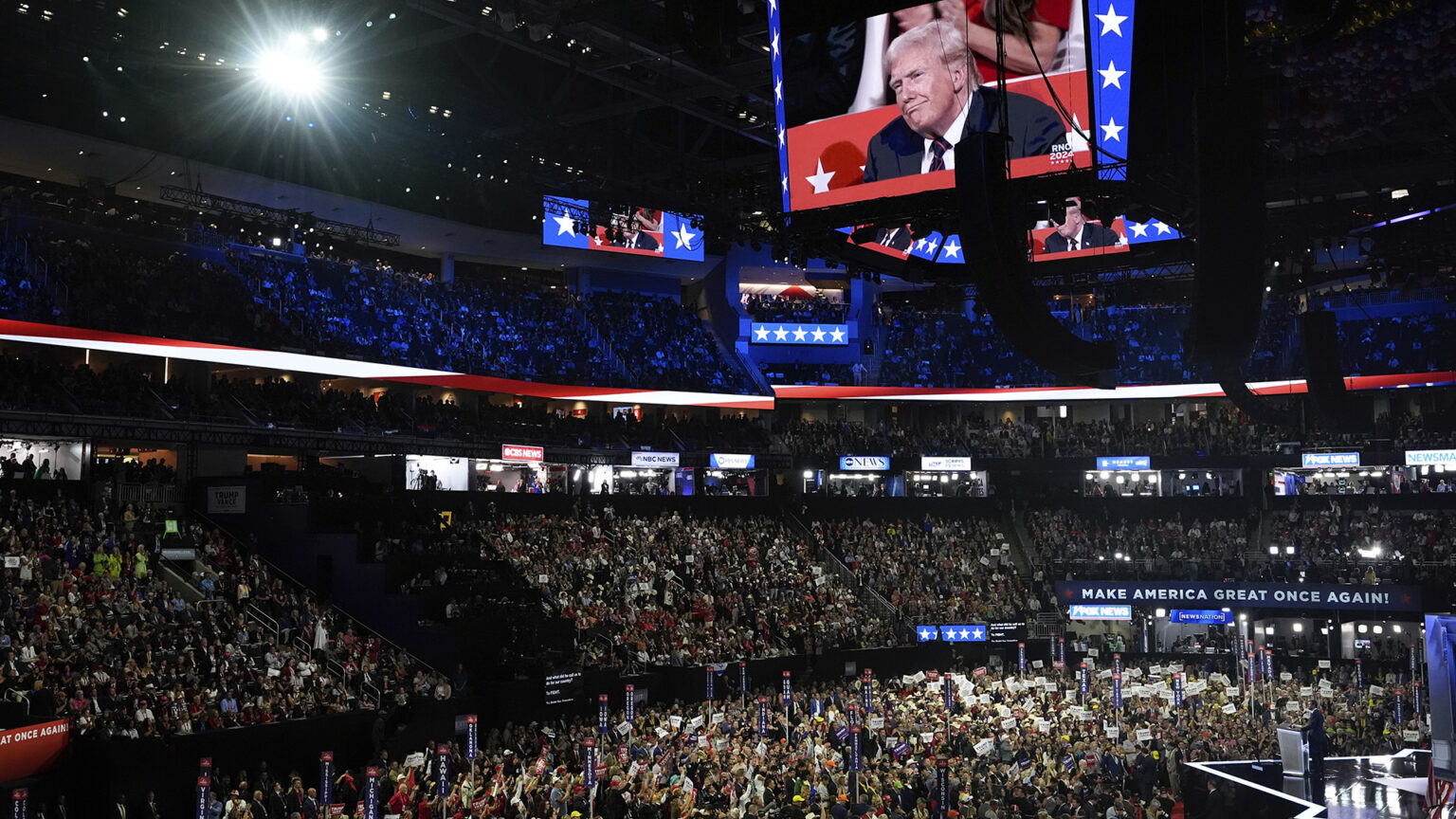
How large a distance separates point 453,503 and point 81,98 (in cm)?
1400

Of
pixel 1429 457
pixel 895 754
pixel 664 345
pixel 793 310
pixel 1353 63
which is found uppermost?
pixel 793 310

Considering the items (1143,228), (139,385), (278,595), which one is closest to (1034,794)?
(1143,228)

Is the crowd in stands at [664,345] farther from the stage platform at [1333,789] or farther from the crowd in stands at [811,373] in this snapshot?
the stage platform at [1333,789]

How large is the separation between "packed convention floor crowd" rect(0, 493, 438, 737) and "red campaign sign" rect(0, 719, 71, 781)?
49 cm

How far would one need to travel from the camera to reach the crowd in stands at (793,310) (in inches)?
1857

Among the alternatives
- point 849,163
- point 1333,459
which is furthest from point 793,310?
point 849,163

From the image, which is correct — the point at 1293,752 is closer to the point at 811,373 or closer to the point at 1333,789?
the point at 1333,789

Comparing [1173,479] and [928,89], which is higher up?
[928,89]

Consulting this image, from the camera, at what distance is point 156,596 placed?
2370 cm

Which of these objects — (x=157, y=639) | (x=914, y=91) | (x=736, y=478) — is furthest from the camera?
(x=736, y=478)

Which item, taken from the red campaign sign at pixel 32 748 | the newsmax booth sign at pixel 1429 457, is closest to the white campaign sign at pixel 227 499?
the red campaign sign at pixel 32 748

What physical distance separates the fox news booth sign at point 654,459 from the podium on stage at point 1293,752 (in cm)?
2209

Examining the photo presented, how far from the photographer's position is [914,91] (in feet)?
A: 48.5

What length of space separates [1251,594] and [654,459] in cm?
2082
